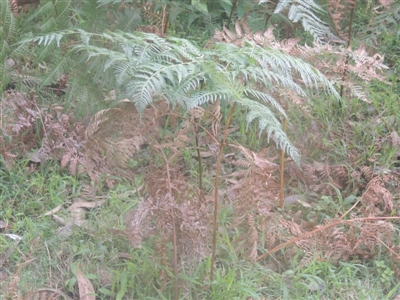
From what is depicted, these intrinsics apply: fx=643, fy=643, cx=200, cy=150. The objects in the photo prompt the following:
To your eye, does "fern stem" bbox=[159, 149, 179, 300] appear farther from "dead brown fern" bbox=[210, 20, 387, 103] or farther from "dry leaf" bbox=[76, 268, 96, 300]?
"dead brown fern" bbox=[210, 20, 387, 103]

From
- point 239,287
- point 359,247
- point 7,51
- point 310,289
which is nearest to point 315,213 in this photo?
point 359,247

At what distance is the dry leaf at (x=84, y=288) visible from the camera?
9.07 feet

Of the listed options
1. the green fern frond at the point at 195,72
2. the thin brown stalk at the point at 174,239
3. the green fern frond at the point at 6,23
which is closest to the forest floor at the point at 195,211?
the thin brown stalk at the point at 174,239

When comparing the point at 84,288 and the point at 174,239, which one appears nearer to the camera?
the point at 174,239

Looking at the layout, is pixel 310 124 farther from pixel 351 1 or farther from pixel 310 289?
pixel 310 289

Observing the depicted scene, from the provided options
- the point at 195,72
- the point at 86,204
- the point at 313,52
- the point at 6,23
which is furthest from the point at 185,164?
the point at 195,72

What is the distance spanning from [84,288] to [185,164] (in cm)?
105

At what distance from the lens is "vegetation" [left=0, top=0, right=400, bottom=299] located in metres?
2.39

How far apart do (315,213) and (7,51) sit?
174cm

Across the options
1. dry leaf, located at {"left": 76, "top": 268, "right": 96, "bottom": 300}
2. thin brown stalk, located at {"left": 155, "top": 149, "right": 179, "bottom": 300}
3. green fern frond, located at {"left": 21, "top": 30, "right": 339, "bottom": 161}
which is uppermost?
green fern frond, located at {"left": 21, "top": 30, "right": 339, "bottom": 161}

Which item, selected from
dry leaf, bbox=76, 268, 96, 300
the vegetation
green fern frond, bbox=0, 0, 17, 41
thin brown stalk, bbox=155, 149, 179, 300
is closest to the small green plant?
the vegetation

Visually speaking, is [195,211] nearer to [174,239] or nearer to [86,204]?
[174,239]

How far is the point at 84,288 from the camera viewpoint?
2.80 meters

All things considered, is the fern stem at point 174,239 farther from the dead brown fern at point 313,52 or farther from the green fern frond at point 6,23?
the green fern frond at point 6,23
